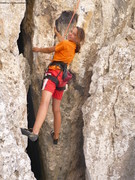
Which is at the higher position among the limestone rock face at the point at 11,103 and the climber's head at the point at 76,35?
the climber's head at the point at 76,35

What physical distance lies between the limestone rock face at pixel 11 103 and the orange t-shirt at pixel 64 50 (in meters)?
0.99

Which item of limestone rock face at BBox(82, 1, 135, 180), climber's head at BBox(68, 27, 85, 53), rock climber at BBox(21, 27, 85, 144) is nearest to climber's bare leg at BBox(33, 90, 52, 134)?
rock climber at BBox(21, 27, 85, 144)

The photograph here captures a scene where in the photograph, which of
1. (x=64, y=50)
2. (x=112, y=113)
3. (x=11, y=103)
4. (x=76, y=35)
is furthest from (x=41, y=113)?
(x=112, y=113)

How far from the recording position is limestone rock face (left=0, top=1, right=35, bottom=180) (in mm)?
3537

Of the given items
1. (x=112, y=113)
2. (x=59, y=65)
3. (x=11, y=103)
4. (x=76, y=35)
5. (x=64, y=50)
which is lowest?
(x=112, y=113)

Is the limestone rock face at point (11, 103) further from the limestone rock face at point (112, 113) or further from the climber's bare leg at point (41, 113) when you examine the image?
the limestone rock face at point (112, 113)

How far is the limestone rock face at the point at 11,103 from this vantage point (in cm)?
354

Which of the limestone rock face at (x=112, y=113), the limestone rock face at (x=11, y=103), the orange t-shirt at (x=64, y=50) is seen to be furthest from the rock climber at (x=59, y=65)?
the limestone rock face at (x=112, y=113)

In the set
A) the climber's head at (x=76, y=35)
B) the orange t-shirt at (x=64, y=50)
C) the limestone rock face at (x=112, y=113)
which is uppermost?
the climber's head at (x=76, y=35)

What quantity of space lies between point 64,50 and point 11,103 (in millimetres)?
1973

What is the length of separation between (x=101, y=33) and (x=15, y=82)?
3435 mm

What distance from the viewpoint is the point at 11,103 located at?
4184 millimetres

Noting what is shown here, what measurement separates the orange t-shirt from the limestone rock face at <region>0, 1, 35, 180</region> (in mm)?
994

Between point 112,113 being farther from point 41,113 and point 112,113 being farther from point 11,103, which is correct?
point 11,103
